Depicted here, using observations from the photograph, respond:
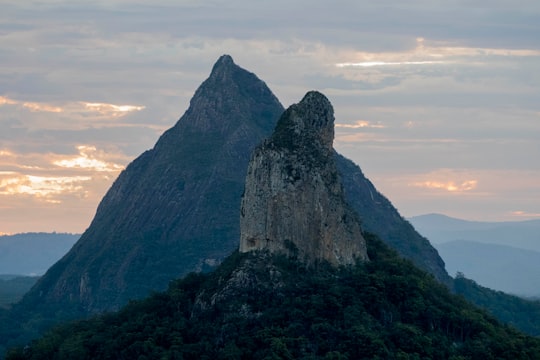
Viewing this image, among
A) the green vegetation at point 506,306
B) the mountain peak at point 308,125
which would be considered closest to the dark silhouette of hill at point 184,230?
the green vegetation at point 506,306

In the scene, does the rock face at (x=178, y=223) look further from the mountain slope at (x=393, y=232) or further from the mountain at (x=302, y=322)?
the mountain at (x=302, y=322)

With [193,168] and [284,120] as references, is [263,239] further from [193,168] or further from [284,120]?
[193,168]

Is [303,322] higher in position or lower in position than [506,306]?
Answer: lower

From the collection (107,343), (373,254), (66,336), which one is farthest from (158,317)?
(373,254)

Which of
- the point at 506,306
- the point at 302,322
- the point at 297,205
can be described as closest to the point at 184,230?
the point at 506,306

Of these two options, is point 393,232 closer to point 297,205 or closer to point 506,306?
point 506,306

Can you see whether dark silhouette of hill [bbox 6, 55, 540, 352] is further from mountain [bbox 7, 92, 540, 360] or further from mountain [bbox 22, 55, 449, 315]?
mountain [bbox 7, 92, 540, 360]

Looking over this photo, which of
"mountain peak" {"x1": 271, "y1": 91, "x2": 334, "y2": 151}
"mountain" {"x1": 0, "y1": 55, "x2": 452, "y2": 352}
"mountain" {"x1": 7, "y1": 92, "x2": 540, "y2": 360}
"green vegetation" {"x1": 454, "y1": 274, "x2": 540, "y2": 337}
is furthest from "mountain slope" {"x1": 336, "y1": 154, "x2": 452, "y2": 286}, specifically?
"mountain" {"x1": 7, "y1": 92, "x2": 540, "y2": 360}
